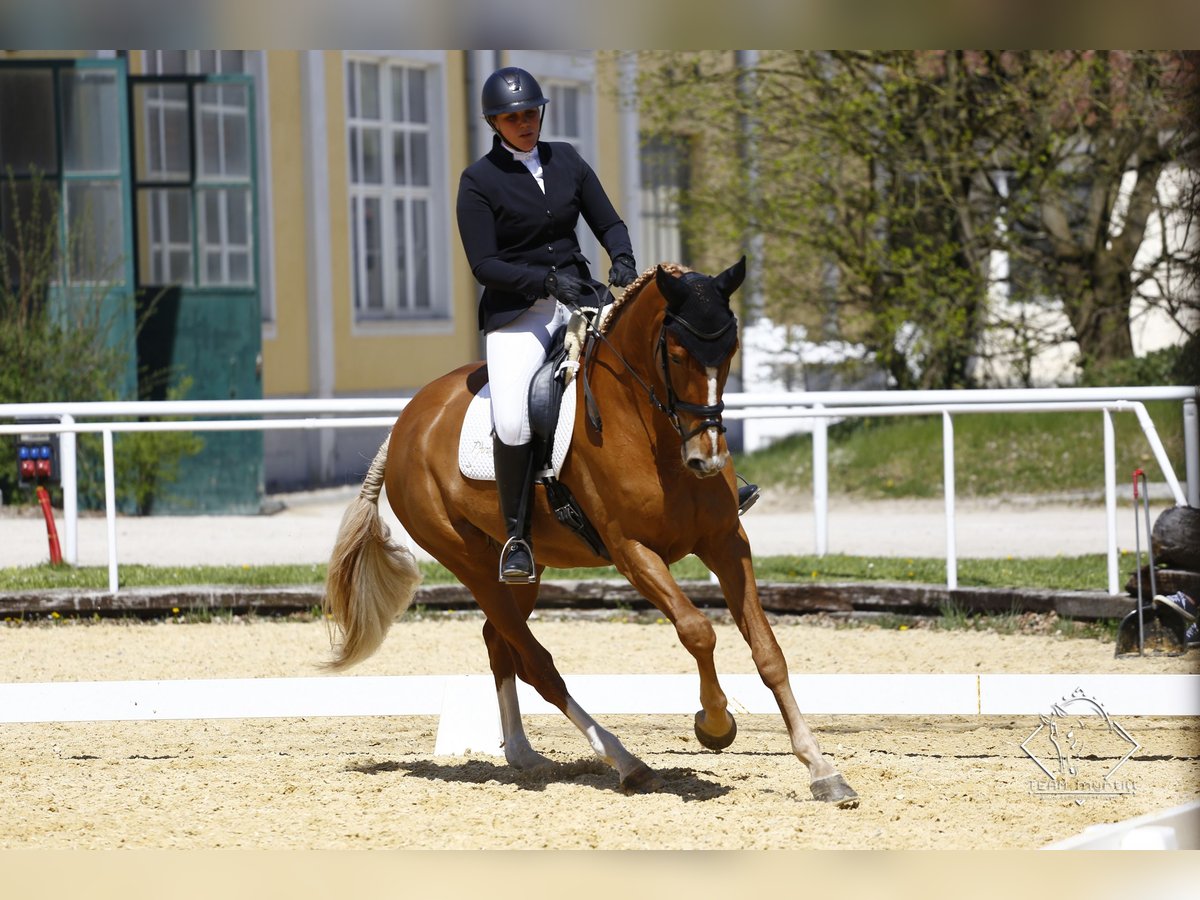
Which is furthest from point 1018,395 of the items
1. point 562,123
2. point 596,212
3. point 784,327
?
point 562,123

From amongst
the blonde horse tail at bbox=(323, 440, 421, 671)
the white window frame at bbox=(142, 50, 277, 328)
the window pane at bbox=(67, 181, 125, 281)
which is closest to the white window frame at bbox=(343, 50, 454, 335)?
the white window frame at bbox=(142, 50, 277, 328)

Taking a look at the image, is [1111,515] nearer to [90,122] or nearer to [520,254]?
[520,254]

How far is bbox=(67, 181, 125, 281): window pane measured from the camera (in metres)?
15.2

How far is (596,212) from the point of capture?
18.5 feet

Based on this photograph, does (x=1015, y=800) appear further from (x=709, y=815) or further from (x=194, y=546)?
(x=194, y=546)

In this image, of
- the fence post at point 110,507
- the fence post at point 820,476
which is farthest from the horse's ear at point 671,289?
the fence post at point 110,507

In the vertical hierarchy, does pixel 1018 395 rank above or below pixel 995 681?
above

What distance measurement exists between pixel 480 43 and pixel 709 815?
98.6 inches

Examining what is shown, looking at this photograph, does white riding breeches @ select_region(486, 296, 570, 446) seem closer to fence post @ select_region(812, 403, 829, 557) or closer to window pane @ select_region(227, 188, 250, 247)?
fence post @ select_region(812, 403, 829, 557)

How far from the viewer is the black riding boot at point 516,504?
5.36m

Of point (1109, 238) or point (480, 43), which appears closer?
point (480, 43)

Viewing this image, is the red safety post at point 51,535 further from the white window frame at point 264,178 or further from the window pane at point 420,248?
the window pane at point 420,248

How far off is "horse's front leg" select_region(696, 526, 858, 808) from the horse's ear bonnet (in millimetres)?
688

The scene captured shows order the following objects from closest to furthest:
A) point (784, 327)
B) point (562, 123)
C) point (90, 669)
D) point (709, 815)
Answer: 1. point (709, 815)
2. point (90, 669)
3. point (784, 327)
4. point (562, 123)
